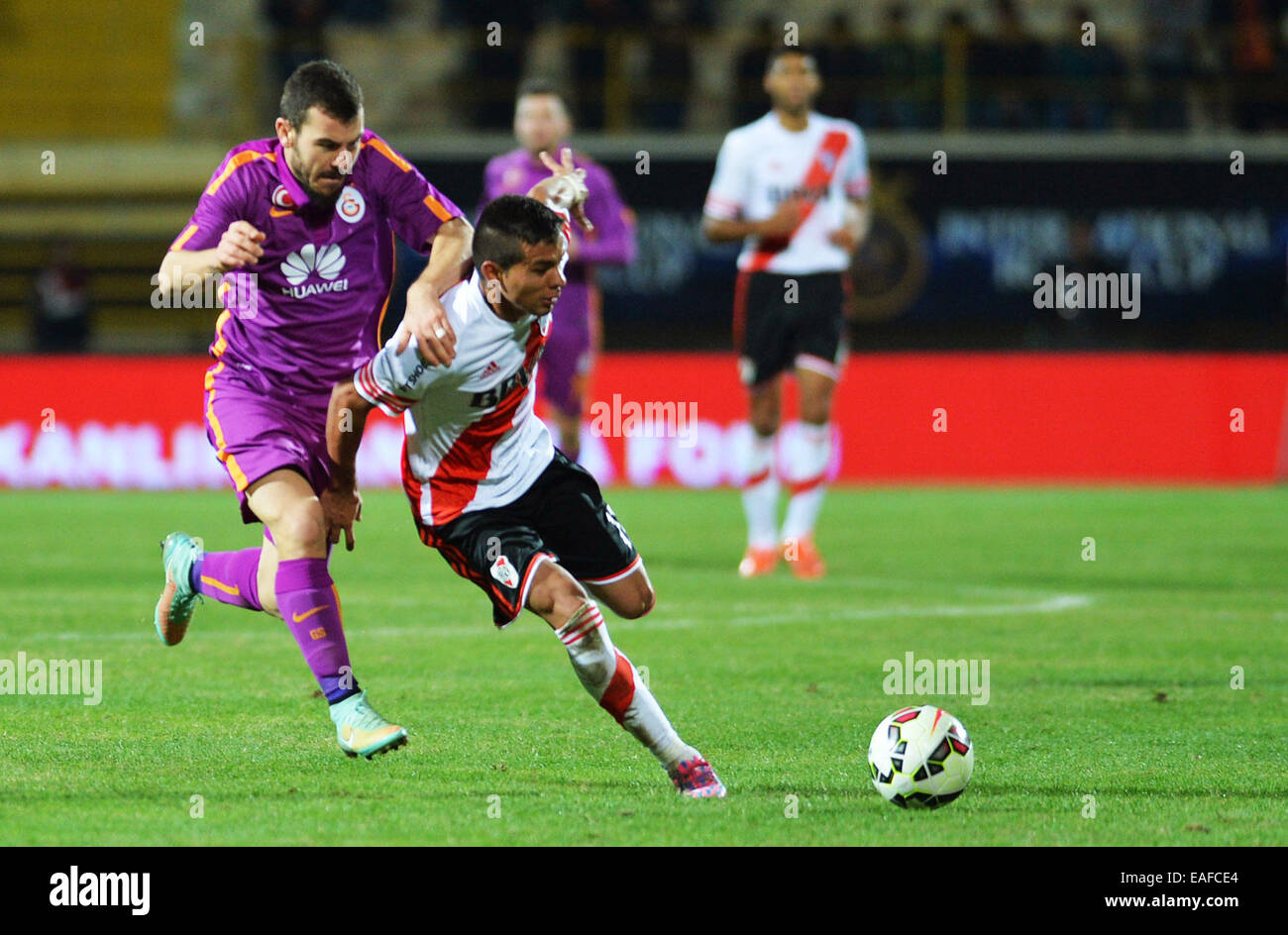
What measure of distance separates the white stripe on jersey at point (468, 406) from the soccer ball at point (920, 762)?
1274 millimetres

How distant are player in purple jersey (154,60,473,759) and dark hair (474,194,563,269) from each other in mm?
308

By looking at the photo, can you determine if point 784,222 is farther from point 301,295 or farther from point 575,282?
point 301,295

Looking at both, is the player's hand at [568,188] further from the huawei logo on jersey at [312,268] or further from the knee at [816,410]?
the knee at [816,410]

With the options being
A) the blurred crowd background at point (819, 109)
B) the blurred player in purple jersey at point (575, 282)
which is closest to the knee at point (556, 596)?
the blurred player in purple jersey at point (575, 282)

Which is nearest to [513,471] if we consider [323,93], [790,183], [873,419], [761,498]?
[323,93]

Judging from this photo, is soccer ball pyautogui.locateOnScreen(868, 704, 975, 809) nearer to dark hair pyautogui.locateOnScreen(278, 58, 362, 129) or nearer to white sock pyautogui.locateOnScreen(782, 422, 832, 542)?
dark hair pyautogui.locateOnScreen(278, 58, 362, 129)

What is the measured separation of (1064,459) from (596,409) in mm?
4086

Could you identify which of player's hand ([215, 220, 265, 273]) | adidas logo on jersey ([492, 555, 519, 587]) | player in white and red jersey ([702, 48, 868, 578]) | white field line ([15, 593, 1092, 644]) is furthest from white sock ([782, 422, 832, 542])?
player's hand ([215, 220, 265, 273])

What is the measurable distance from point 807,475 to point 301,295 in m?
5.31

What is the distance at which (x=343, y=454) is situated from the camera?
19.0ft

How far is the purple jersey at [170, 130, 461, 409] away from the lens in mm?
6141

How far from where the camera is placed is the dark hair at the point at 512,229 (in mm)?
5344
